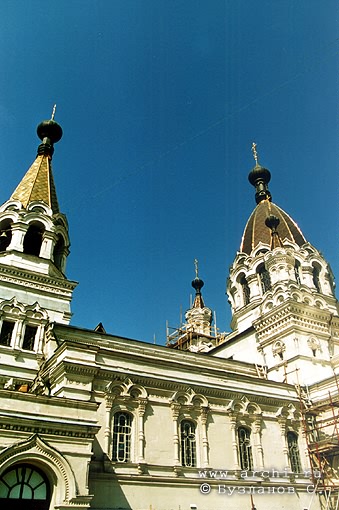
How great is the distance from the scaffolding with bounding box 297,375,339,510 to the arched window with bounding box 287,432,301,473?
0.56 m

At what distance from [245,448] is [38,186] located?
17531 mm

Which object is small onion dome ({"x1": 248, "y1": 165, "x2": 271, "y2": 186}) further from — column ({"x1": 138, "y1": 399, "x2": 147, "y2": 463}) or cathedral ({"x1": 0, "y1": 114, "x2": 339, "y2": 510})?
column ({"x1": 138, "y1": 399, "x2": 147, "y2": 463})

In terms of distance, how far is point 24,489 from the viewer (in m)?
10.6

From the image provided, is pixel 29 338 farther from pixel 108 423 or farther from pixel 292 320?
pixel 292 320

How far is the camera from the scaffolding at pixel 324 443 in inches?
739

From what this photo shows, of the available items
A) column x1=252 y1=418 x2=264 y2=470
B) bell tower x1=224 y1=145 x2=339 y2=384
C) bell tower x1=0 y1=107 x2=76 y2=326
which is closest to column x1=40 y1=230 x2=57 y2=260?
bell tower x1=0 y1=107 x2=76 y2=326

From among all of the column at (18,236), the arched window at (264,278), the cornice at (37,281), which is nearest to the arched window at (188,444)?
the cornice at (37,281)

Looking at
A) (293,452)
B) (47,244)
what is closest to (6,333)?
(47,244)

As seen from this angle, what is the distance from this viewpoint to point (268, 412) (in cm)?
1933

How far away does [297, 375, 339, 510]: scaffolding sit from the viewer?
18.8 metres

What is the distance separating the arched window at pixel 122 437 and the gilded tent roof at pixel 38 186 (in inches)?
507

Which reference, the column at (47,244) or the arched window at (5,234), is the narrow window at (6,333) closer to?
the column at (47,244)

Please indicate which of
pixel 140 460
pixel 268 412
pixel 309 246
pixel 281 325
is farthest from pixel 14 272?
pixel 309 246

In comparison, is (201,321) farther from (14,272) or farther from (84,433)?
(84,433)
